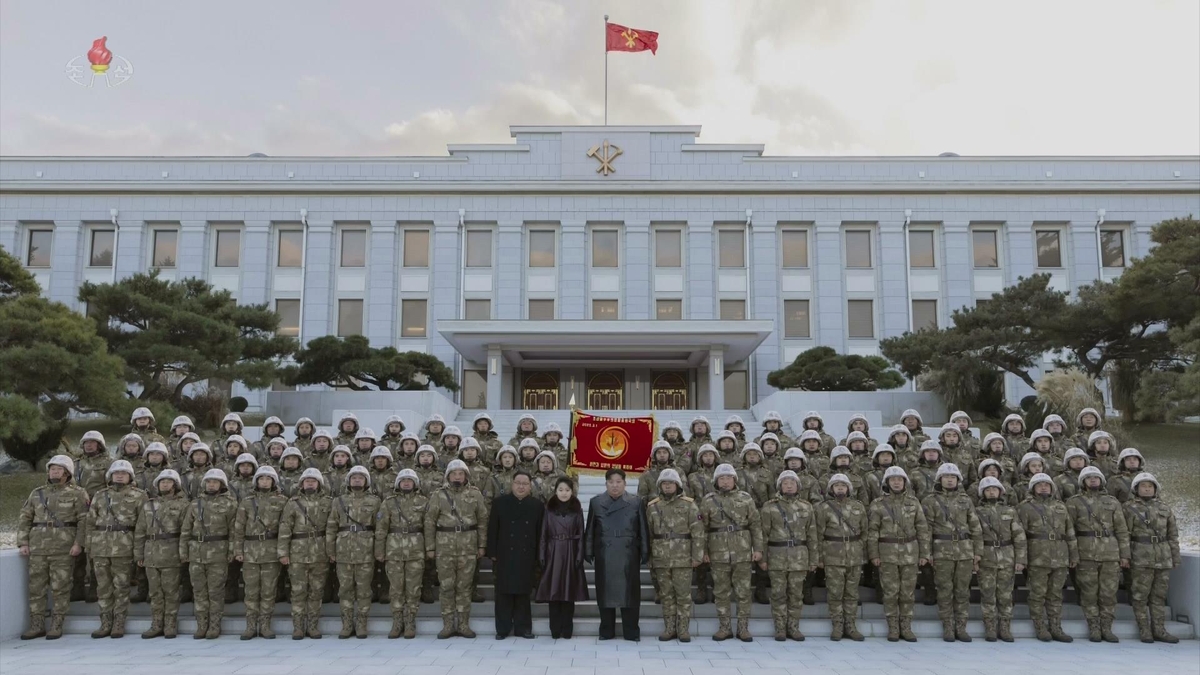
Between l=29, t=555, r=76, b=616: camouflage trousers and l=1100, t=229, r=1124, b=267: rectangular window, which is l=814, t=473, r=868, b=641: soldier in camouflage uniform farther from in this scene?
l=1100, t=229, r=1124, b=267: rectangular window

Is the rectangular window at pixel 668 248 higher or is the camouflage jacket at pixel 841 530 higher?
the rectangular window at pixel 668 248

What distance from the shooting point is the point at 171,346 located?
2225 cm

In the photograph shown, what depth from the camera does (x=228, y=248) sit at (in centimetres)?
3416

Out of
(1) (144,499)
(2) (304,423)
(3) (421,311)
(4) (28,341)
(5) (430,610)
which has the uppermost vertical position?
(3) (421,311)

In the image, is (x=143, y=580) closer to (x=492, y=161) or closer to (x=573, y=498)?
(x=573, y=498)

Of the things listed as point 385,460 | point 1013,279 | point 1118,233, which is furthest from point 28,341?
point 1118,233

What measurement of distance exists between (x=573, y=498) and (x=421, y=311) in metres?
25.7

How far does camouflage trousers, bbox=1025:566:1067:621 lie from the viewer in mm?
9070

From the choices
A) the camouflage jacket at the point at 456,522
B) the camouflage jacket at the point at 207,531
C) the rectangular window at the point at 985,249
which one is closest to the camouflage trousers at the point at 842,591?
the camouflage jacket at the point at 456,522

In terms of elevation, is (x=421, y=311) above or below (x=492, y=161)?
below

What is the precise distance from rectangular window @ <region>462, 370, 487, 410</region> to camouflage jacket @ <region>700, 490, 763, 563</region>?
2404 cm

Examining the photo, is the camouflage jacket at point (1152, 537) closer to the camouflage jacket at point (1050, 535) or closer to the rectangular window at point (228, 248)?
the camouflage jacket at point (1050, 535)

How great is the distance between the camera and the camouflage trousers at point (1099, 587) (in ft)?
29.7

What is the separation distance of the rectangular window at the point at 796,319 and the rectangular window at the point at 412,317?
1358cm
